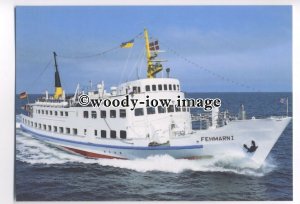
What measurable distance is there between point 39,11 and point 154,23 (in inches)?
61.6

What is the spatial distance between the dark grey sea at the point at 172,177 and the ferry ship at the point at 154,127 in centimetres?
13

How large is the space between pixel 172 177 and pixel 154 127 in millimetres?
731

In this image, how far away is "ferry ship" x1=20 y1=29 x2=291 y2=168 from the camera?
5.75 m

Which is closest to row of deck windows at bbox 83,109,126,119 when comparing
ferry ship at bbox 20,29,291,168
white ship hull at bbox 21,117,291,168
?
ferry ship at bbox 20,29,291,168

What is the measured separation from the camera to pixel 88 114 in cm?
608

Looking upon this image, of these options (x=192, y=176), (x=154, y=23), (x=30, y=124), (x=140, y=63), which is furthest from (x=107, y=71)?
(x=192, y=176)

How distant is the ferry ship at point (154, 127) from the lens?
5.75 meters

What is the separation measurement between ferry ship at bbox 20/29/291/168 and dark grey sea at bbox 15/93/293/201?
126mm

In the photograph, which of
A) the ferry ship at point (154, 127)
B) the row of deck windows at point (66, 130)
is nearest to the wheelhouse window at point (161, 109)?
the ferry ship at point (154, 127)

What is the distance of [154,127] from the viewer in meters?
5.90

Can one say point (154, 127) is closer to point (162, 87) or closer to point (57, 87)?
point (162, 87)

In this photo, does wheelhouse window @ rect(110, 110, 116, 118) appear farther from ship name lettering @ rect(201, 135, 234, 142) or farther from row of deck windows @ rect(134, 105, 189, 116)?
ship name lettering @ rect(201, 135, 234, 142)

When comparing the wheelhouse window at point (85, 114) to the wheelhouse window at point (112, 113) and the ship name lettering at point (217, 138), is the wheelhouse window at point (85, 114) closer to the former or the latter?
the wheelhouse window at point (112, 113)

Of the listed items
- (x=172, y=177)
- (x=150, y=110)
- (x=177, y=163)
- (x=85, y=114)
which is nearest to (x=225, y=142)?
(x=177, y=163)
